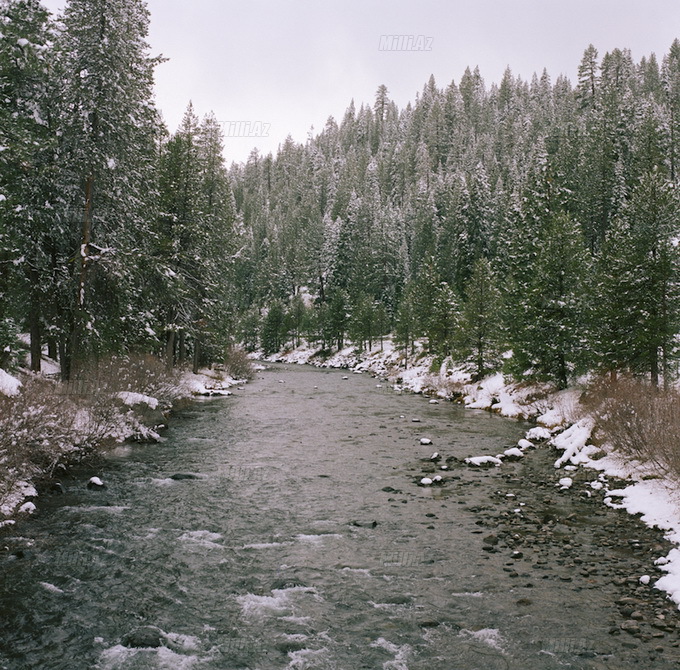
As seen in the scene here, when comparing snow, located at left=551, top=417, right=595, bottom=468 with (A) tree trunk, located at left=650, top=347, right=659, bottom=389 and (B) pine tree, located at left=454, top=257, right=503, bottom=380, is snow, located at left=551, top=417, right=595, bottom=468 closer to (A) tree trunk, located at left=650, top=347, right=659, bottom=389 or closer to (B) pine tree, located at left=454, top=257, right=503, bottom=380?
(A) tree trunk, located at left=650, top=347, right=659, bottom=389

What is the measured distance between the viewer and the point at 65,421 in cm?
1298

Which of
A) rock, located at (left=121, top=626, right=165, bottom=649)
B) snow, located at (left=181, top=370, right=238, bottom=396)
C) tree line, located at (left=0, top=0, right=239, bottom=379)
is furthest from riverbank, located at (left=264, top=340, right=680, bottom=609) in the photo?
tree line, located at (left=0, top=0, right=239, bottom=379)

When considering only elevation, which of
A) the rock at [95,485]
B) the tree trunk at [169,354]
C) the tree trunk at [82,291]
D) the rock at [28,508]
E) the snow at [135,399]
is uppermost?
the tree trunk at [82,291]

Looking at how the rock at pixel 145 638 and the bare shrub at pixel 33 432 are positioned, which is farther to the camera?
the bare shrub at pixel 33 432

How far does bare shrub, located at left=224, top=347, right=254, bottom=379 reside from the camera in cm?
4666

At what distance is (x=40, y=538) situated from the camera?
32.7 ft

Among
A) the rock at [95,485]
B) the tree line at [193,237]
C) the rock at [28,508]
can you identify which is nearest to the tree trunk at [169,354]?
the tree line at [193,237]

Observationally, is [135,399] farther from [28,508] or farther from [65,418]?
[28,508]

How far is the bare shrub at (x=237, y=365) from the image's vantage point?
4666 centimetres

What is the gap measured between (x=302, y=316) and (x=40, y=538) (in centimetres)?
8087

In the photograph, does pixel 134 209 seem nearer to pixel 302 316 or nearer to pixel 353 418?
pixel 353 418

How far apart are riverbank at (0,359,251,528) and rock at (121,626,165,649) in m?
4.73

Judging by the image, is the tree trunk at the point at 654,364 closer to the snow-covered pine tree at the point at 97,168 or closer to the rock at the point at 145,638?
the snow-covered pine tree at the point at 97,168

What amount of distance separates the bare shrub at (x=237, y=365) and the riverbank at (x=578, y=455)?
15.3m
